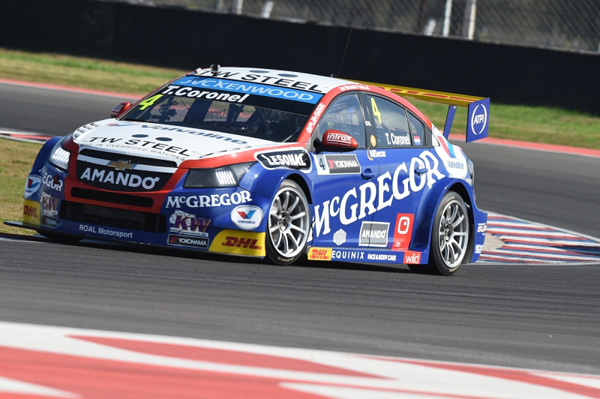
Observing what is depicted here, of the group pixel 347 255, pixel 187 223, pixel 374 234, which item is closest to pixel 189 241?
pixel 187 223

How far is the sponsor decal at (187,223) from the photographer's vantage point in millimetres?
7352

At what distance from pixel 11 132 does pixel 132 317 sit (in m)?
12.1

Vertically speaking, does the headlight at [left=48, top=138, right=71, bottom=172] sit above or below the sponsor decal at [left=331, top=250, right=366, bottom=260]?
above

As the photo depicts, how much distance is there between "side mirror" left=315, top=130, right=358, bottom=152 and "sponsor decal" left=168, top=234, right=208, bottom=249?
1.27 meters

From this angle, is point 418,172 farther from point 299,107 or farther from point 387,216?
point 299,107

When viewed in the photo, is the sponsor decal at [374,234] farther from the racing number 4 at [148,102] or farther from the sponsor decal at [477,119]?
the racing number 4 at [148,102]

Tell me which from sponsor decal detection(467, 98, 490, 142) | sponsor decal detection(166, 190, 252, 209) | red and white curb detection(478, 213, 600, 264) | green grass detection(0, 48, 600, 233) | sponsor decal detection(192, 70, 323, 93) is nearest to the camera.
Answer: sponsor decal detection(166, 190, 252, 209)

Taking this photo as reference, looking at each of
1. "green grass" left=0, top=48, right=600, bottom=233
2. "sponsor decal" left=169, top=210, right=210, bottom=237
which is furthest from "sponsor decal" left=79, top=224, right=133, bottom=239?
"green grass" left=0, top=48, right=600, bottom=233

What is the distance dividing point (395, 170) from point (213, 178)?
191 centimetres

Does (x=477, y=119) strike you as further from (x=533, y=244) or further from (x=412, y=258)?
(x=533, y=244)

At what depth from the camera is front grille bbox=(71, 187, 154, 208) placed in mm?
7383

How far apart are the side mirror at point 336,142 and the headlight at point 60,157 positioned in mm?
1738

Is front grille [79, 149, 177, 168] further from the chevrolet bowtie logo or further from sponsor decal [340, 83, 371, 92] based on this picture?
sponsor decal [340, 83, 371, 92]

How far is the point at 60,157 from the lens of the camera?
25.5 feet
